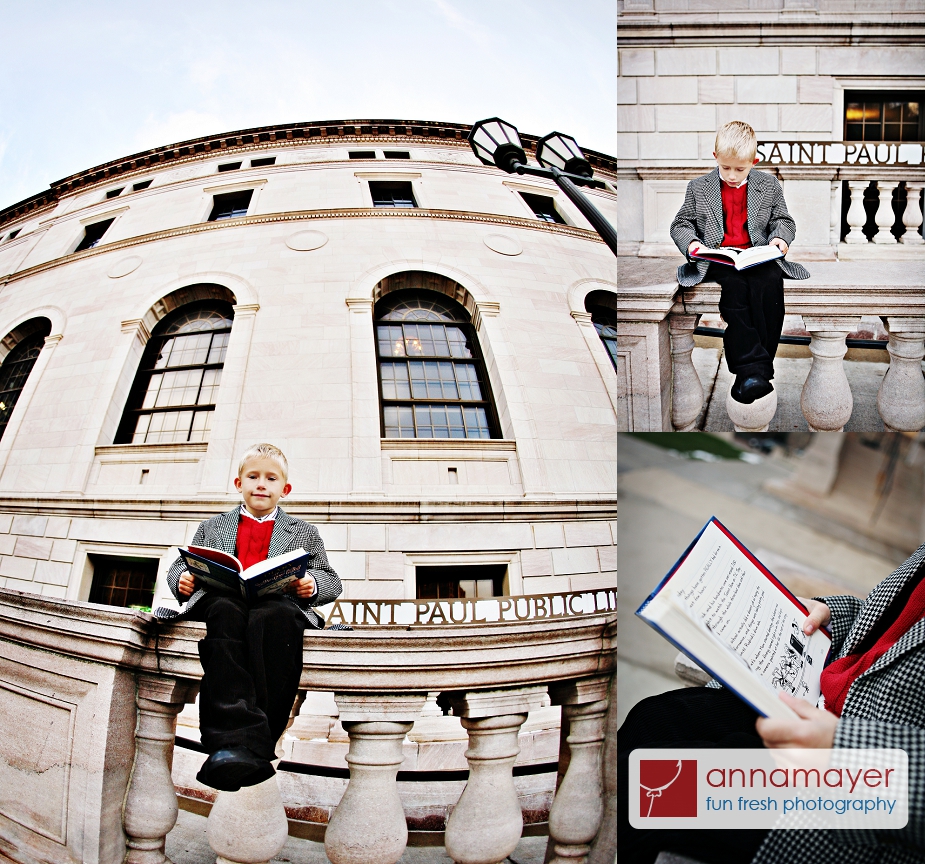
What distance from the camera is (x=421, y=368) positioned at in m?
3.04

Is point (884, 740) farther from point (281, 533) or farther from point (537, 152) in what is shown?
point (537, 152)

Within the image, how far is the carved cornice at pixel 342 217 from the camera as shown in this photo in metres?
3.28

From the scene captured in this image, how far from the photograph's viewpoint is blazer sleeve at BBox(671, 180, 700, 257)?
3.14m

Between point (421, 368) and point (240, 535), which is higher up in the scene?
point (421, 368)

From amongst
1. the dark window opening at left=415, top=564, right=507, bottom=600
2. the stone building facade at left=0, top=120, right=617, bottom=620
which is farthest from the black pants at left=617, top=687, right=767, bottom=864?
the dark window opening at left=415, top=564, right=507, bottom=600

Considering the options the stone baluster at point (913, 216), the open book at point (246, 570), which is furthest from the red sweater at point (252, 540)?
the stone baluster at point (913, 216)

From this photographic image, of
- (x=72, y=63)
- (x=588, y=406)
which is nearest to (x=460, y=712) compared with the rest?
(x=588, y=406)

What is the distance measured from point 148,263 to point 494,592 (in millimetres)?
2470

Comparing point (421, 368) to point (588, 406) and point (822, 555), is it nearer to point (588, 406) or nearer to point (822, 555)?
point (588, 406)

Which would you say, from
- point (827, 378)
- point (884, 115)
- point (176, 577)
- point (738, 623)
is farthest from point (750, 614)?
point (884, 115)

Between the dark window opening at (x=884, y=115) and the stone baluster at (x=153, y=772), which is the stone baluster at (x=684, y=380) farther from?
the stone baluster at (x=153, y=772)

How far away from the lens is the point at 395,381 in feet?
→ 9.85

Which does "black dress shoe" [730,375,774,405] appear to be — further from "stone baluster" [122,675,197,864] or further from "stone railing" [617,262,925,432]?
"stone baluster" [122,675,197,864]

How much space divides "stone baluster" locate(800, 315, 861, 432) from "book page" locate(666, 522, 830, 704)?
121 cm
